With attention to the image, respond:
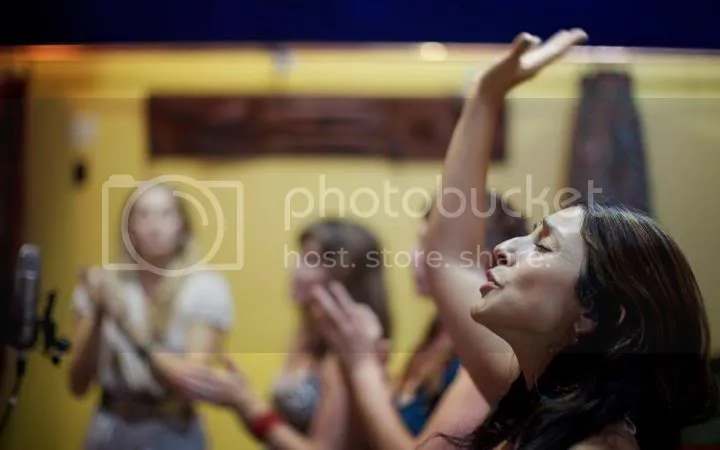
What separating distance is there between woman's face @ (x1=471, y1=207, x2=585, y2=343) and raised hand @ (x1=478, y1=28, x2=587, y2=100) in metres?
0.27

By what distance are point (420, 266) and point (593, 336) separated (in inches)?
13.6

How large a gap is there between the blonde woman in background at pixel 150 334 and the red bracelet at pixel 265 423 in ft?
0.32

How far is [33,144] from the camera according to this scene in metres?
1.66

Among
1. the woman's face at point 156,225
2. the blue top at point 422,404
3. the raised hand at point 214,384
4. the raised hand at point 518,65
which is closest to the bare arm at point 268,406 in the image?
the raised hand at point 214,384

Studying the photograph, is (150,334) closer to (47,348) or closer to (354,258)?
(47,348)

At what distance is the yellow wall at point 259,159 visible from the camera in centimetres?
163

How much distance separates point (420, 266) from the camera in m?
1.62

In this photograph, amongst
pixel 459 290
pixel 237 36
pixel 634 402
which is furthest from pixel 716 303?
pixel 237 36

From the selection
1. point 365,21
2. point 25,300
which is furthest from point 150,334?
point 365,21

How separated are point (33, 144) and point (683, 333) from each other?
113 cm

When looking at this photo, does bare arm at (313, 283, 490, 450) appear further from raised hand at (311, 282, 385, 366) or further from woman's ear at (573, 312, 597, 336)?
woman's ear at (573, 312, 597, 336)

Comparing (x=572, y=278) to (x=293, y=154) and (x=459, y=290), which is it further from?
(x=293, y=154)

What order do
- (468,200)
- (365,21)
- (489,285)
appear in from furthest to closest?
(365,21), (468,200), (489,285)

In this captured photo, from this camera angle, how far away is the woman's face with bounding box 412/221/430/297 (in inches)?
63.7
